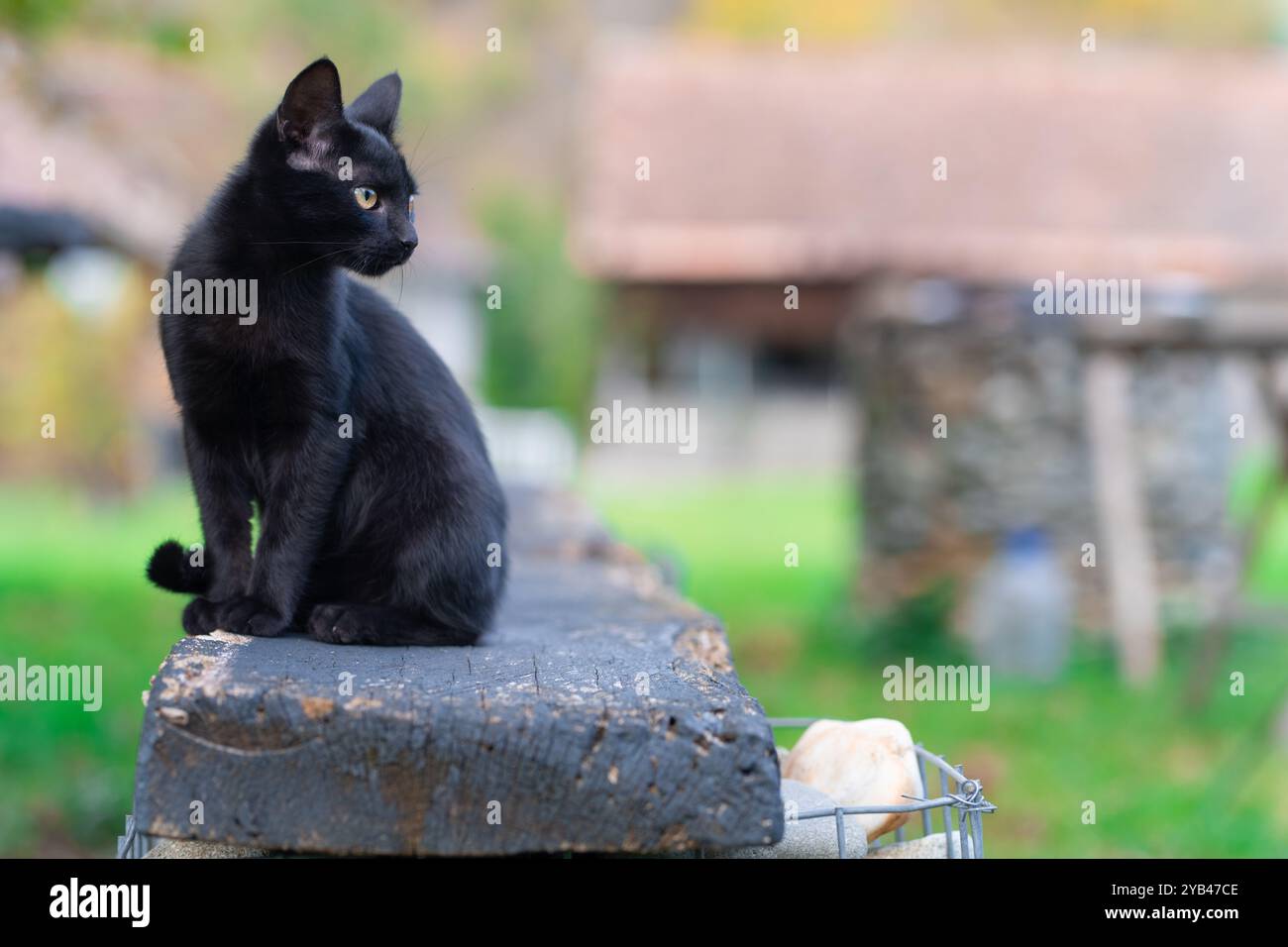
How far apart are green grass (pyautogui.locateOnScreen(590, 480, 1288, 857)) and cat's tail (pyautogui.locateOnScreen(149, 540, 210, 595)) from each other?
2360 millimetres

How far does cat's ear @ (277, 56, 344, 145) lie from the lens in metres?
2.27

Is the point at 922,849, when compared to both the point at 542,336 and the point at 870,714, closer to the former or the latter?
the point at 870,714

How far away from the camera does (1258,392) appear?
631 centimetres

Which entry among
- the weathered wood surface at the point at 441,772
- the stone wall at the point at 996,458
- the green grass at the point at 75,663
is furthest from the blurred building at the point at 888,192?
the weathered wood surface at the point at 441,772

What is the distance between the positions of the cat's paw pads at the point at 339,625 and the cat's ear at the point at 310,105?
32.0 inches

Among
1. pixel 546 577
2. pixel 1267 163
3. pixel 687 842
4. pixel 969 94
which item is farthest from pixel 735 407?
pixel 687 842

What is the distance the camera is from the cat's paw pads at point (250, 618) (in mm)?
2260

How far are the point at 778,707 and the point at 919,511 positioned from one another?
9.13ft

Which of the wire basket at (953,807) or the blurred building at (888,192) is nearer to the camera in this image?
the wire basket at (953,807)

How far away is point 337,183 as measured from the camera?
233 centimetres

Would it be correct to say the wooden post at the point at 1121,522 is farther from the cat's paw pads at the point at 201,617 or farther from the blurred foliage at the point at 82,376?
the blurred foliage at the point at 82,376

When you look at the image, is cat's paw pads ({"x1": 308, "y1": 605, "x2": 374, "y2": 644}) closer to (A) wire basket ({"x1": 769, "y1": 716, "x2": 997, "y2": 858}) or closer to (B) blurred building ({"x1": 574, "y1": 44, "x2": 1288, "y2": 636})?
(A) wire basket ({"x1": 769, "y1": 716, "x2": 997, "y2": 858})

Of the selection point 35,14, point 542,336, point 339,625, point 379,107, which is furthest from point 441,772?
point 542,336

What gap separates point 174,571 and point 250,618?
320 mm
